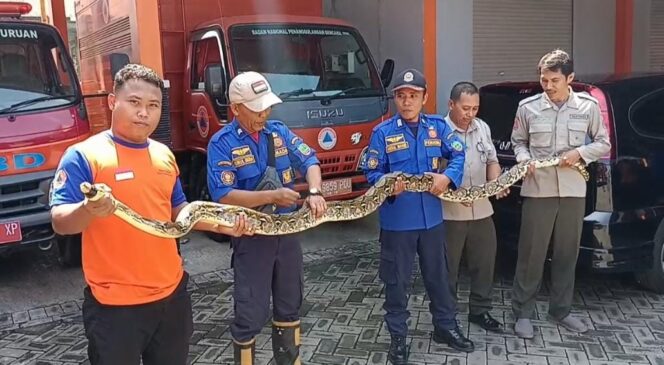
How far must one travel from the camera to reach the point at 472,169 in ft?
13.1

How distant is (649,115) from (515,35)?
5.10 m

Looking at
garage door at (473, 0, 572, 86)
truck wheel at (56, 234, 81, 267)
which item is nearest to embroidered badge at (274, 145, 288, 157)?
truck wheel at (56, 234, 81, 267)

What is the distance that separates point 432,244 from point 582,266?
1.34 m

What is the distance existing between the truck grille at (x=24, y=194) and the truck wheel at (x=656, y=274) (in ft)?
16.2

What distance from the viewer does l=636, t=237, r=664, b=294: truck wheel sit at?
14.6 feet

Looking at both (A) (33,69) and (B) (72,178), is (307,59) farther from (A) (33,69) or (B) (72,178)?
(B) (72,178)

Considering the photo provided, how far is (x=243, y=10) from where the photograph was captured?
768 centimetres

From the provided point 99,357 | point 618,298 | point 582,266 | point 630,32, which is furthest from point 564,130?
point 630,32

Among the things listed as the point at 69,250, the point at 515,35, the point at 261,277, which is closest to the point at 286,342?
the point at 261,277

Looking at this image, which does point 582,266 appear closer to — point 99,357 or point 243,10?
point 99,357

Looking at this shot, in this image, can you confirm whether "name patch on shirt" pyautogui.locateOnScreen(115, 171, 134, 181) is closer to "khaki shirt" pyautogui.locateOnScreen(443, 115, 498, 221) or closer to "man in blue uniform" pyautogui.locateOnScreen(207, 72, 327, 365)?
"man in blue uniform" pyautogui.locateOnScreen(207, 72, 327, 365)

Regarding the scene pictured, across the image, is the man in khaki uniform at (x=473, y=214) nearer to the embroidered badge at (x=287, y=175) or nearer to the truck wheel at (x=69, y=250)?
the embroidered badge at (x=287, y=175)

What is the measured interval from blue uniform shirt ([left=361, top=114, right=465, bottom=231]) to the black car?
114cm

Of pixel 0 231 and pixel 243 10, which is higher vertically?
pixel 243 10
